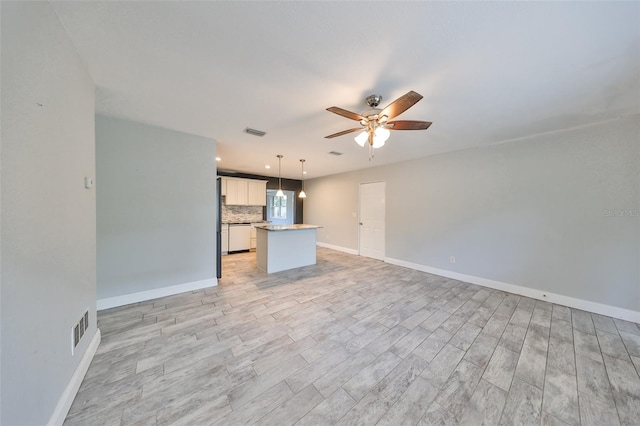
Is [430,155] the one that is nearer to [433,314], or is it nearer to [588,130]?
[588,130]

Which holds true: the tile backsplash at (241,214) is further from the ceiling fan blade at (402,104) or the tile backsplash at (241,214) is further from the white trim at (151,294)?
the ceiling fan blade at (402,104)

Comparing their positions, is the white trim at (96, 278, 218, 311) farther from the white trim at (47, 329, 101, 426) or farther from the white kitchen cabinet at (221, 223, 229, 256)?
the white kitchen cabinet at (221, 223, 229, 256)

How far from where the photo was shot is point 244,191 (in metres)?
6.40

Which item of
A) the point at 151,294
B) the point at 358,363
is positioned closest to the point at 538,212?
the point at 358,363

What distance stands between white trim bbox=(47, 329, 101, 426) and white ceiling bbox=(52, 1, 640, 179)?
234 cm

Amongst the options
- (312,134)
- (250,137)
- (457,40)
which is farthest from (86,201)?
(457,40)

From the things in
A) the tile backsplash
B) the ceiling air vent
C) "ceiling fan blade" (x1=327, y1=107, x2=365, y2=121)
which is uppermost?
the ceiling air vent

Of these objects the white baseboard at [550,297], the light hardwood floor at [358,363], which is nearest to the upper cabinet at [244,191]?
the light hardwood floor at [358,363]

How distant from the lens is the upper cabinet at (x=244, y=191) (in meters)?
6.14

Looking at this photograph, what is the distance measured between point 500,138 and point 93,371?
18.1 feet

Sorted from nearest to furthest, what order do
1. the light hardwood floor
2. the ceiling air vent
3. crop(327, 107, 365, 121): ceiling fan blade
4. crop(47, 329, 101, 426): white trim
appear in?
crop(47, 329, 101, 426): white trim → the light hardwood floor → crop(327, 107, 365, 121): ceiling fan blade → the ceiling air vent

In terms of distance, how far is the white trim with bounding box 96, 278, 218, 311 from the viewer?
8.72 ft

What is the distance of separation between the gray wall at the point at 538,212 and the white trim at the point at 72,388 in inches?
194

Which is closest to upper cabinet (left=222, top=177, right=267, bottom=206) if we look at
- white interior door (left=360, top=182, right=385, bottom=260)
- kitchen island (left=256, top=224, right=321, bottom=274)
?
kitchen island (left=256, top=224, right=321, bottom=274)
